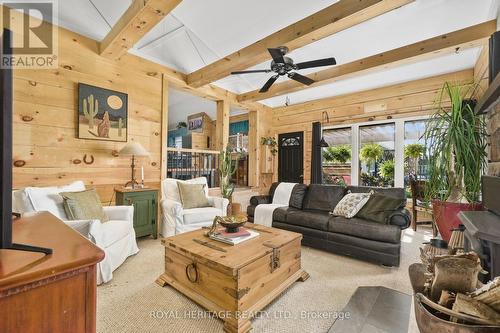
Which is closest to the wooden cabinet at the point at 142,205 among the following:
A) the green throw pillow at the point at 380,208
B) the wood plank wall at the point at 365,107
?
the green throw pillow at the point at 380,208

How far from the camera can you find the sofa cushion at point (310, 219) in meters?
3.15

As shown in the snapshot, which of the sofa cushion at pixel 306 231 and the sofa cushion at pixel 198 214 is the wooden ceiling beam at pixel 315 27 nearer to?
the sofa cushion at pixel 198 214

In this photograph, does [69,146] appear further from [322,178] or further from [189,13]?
[322,178]

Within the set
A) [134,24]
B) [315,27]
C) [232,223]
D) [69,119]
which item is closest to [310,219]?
[232,223]

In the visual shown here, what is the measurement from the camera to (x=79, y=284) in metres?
0.69

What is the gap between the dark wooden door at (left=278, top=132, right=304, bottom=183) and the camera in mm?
6008

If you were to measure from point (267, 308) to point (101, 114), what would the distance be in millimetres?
3300

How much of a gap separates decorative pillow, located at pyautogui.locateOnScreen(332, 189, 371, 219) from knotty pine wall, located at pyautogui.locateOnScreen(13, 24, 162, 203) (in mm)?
3090

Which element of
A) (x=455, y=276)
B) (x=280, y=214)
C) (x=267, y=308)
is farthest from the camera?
(x=280, y=214)

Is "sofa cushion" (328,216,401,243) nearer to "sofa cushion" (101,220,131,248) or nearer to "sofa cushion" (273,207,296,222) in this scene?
"sofa cushion" (273,207,296,222)

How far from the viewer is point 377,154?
16.1ft

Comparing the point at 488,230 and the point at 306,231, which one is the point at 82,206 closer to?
the point at 306,231

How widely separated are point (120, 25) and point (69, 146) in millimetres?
1689

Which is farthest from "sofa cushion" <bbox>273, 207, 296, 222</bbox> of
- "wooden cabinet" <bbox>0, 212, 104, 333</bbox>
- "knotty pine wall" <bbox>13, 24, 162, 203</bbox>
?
"wooden cabinet" <bbox>0, 212, 104, 333</bbox>
